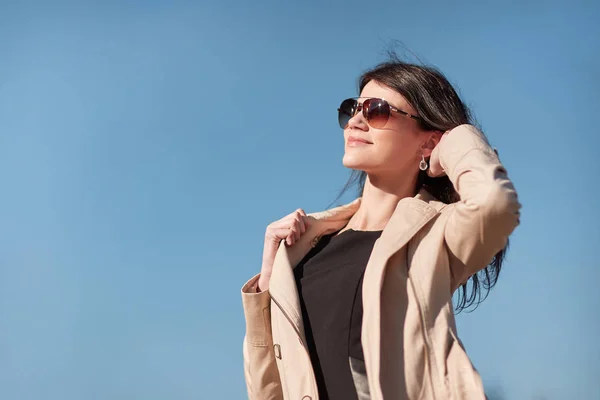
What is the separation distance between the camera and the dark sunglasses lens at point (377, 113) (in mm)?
4285

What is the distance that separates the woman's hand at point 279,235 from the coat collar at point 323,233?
0.06m

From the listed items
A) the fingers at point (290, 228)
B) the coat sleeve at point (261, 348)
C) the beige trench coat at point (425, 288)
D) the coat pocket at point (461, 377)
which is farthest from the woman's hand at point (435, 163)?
the coat sleeve at point (261, 348)

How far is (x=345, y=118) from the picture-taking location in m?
4.55

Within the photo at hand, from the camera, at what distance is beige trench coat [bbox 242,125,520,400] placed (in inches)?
136

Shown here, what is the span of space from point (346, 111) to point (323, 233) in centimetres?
77

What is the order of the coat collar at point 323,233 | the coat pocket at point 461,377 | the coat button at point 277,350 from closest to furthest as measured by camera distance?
the coat pocket at point 461,377 → the coat collar at point 323,233 → the coat button at point 277,350

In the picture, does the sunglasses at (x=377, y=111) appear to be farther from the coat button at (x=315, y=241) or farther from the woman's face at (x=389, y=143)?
the coat button at (x=315, y=241)

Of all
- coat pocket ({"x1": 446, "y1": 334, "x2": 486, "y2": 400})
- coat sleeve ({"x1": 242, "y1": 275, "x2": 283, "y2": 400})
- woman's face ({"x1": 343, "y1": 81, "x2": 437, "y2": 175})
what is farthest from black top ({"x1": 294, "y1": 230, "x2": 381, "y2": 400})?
coat pocket ({"x1": 446, "y1": 334, "x2": 486, "y2": 400})

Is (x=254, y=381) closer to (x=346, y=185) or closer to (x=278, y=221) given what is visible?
(x=278, y=221)

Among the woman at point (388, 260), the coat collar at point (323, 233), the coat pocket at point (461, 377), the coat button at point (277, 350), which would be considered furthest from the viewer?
the coat button at point (277, 350)

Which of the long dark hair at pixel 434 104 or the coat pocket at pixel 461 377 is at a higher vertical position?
the long dark hair at pixel 434 104

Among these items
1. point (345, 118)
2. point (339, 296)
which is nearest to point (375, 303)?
point (339, 296)

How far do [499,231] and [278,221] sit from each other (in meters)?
1.49

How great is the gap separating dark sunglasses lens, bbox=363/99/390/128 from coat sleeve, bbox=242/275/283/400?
3.98 ft
